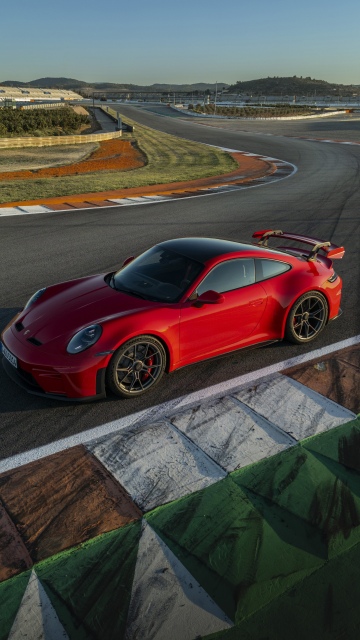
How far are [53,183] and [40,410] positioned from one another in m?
15.4

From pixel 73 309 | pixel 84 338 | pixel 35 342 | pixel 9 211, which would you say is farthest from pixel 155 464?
pixel 9 211

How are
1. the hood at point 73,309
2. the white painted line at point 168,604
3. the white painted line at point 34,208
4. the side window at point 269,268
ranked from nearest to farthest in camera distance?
the white painted line at point 168,604 < the hood at point 73,309 < the side window at point 269,268 < the white painted line at point 34,208

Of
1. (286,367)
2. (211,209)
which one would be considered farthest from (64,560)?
(211,209)

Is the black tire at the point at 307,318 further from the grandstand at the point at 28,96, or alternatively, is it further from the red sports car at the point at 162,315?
the grandstand at the point at 28,96

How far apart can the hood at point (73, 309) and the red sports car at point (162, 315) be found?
0.01m

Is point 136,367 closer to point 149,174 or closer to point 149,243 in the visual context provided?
point 149,243

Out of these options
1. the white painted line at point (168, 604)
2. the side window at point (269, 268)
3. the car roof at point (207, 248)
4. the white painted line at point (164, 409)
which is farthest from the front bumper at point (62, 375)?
the side window at point (269, 268)

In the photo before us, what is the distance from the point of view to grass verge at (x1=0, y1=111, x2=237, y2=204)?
1780 cm

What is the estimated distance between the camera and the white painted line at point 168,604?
3.13 metres

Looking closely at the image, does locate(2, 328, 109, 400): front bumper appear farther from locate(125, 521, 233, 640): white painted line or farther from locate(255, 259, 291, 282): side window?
locate(255, 259, 291, 282): side window

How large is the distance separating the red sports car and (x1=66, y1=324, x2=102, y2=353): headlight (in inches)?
0.4

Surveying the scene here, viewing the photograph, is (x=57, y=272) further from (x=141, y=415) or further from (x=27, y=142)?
(x=27, y=142)

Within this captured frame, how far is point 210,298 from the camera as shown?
568 cm

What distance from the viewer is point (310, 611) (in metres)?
3.26
